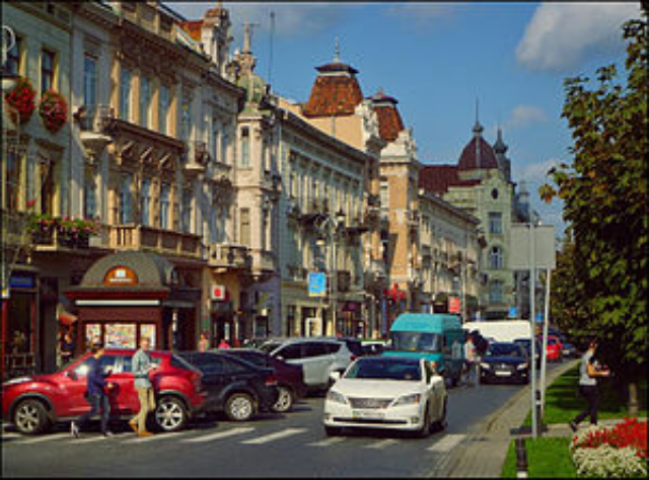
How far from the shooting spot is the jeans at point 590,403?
2333 centimetres

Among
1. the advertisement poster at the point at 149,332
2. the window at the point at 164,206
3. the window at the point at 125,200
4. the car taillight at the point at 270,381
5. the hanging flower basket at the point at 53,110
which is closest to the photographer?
the car taillight at the point at 270,381

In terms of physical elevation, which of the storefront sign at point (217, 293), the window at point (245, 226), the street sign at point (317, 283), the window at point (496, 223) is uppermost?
the window at point (496, 223)

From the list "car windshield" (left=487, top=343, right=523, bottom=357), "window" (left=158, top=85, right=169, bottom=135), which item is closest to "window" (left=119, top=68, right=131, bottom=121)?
"window" (left=158, top=85, right=169, bottom=135)

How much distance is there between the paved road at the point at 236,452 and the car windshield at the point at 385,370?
1085 mm

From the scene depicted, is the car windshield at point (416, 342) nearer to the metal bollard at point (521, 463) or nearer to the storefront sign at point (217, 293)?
the storefront sign at point (217, 293)

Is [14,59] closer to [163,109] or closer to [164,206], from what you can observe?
[163,109]

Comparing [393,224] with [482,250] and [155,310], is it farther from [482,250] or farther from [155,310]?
[155,310]

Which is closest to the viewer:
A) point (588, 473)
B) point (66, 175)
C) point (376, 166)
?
point (588, 473)

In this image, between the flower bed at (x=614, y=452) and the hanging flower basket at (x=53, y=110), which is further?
the hanging flower basket at (x=53, y=110)

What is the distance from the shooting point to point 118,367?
23844mm

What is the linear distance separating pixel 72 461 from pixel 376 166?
65151 millimetres

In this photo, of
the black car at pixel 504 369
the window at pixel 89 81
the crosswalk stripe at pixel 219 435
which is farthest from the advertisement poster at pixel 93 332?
the black car at pixel 504 369

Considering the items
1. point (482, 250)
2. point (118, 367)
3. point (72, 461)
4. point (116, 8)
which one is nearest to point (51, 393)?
point (118, 367)

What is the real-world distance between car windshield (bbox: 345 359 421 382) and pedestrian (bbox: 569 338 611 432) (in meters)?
3.22
